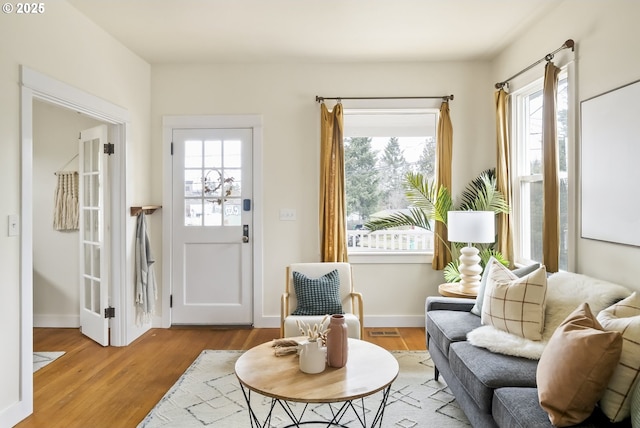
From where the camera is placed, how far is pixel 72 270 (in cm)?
412

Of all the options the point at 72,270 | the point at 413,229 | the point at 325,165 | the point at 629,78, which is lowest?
the point at 72,270

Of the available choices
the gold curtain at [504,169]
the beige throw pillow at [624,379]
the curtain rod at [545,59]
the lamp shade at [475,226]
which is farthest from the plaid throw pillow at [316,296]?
the curtain rod at [545,59]

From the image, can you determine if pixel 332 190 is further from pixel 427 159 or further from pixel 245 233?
pixel 427 159

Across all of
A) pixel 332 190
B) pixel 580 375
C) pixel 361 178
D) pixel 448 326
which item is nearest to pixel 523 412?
pixel 580 375

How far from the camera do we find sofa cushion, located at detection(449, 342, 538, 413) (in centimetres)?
175

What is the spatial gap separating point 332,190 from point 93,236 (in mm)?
2246

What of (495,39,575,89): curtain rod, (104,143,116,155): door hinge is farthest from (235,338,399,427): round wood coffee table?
(104,143,116,155): door hinge

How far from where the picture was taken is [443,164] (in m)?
3.90

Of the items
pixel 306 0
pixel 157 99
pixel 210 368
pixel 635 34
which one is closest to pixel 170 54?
A: pixel 157 99

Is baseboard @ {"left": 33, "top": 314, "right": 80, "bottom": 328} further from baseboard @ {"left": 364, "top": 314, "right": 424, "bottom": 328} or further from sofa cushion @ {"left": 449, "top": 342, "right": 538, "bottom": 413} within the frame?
sofa cushion @ {"left": 449, "top": 342, "right": 538, "bottom": 413}

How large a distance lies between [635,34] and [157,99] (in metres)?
3.85

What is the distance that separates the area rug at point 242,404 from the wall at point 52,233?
78.7 inches

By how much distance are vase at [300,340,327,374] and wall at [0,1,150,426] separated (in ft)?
5.75

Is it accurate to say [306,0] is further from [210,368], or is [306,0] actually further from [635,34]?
[210,368]
